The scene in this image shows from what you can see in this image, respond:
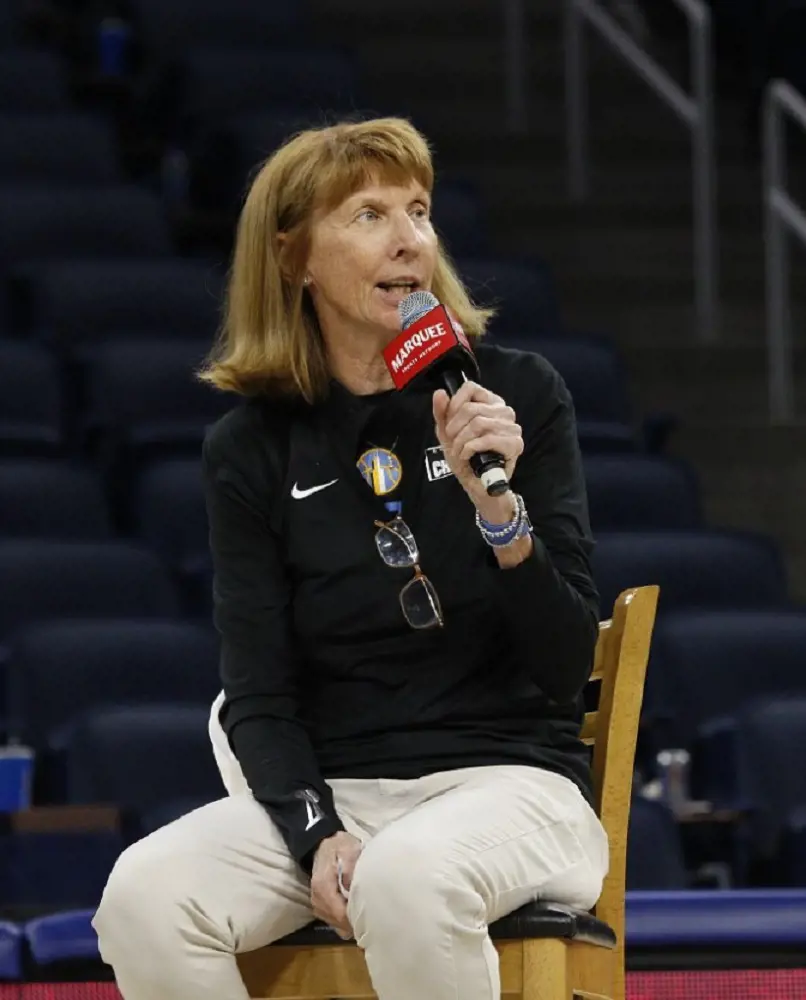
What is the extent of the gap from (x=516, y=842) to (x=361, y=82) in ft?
12.8

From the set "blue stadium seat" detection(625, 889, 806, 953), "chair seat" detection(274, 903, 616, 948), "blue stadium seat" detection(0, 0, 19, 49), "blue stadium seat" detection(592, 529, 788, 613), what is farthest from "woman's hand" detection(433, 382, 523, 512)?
"blue stadium seat" detection(0, 0, 19, 49)

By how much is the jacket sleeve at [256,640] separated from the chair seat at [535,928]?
0.09 meters

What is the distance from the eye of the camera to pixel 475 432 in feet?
6.29

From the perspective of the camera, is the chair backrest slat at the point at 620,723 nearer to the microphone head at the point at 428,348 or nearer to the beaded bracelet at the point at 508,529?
the beaded bracelet at the point at 508,529

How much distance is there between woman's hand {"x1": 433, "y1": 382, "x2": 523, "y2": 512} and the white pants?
269 millimetres

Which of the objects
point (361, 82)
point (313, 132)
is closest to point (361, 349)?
point (313, 132)

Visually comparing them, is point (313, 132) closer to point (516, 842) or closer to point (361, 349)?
point (361, 349)

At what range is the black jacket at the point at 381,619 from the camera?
6.86 feet

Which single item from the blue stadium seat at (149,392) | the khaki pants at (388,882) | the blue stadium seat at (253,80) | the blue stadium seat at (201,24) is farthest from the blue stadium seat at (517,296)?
the khaki pants at (388,882)

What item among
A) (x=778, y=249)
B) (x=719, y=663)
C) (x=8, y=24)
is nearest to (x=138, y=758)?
(x=719, y=663)

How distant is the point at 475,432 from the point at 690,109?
350 centimetres

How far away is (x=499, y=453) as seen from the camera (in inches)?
75.5

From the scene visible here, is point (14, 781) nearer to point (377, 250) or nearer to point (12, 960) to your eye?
point (12, 960)

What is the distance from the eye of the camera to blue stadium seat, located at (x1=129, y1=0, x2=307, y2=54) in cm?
569
